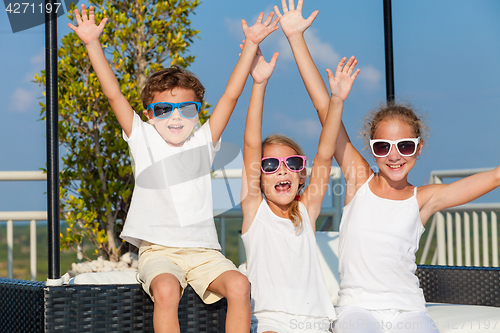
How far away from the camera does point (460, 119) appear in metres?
7.39

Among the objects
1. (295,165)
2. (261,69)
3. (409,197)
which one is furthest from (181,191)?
(409,197)

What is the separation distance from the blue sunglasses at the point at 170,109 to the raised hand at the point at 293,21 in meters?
0.54

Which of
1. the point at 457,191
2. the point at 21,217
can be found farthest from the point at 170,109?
the point at 21,217

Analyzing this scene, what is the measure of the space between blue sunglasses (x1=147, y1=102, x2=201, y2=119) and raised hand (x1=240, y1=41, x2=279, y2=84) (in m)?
0.29

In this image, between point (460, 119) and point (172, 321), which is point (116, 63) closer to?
point (172, 321)

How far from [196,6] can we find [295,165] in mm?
2116

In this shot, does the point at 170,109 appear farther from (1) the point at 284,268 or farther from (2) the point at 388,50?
(2) the point at 388,50

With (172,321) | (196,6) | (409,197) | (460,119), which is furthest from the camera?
(460,119)

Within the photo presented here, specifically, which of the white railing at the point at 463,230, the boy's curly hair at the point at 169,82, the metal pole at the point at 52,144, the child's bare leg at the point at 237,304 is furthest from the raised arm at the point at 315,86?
the white railing at the point at 463,230

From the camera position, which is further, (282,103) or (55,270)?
(282,103)

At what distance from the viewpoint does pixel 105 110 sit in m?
3.26

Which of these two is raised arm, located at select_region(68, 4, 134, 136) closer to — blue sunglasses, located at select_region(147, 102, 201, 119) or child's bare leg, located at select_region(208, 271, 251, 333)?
blue sunglasses, located at select_region(147, 102, 201, 119)

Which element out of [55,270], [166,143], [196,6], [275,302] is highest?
[196,6]

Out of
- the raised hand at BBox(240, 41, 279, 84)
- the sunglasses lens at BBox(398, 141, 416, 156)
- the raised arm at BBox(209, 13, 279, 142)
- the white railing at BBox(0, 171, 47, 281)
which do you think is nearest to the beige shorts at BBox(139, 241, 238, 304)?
the raised arm at BBox(209, 13, 279, 142)
